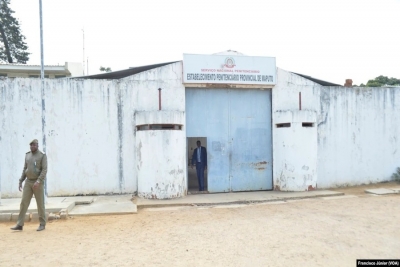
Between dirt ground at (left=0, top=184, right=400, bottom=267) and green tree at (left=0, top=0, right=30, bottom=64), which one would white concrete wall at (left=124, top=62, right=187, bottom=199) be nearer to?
dirt ground at (left=0, top=184, right=400, bottom=267)

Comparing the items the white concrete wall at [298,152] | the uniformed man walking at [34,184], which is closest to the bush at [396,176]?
the white concrete wall at [298,152]

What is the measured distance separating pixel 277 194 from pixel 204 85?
4115mm

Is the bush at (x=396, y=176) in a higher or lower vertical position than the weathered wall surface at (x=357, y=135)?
lower

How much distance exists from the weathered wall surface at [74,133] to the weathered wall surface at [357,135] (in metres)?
6.65

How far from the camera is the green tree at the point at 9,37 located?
103ft

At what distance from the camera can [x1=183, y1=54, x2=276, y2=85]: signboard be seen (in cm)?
1075

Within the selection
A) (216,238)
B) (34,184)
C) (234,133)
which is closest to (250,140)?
(234,133)

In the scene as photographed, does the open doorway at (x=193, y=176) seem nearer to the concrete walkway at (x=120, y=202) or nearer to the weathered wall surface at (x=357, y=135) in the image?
the concrete walkway at (x=120, y=202)

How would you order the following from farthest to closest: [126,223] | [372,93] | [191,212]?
[372,93], [191,212], [126,223]

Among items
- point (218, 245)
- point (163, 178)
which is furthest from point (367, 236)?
point (163, 178)

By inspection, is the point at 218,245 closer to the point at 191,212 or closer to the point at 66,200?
the point at 191,212

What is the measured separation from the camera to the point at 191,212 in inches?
336

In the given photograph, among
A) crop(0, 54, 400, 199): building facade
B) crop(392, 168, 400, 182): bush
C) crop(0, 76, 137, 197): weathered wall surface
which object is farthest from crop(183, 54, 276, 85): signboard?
crop(392, 168, 400, 182): bush

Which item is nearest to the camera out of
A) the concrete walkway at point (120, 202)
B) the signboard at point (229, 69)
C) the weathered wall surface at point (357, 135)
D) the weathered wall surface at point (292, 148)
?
the concrete walkway at point (120, 202)
